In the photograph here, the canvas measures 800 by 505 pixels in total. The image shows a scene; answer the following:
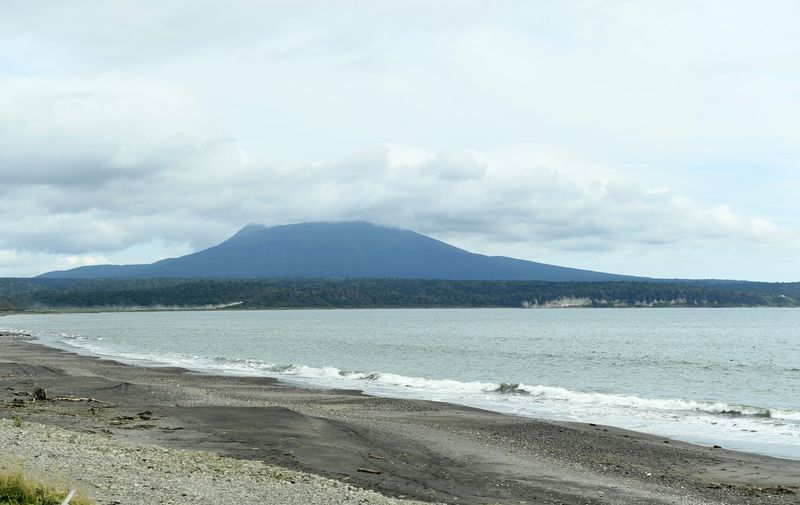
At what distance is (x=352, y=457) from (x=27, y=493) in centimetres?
750

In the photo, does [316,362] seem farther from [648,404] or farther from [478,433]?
[478,433]

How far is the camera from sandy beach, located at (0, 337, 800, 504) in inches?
516

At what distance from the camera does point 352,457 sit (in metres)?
17.0

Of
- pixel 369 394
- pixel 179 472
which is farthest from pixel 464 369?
pixel 179 472

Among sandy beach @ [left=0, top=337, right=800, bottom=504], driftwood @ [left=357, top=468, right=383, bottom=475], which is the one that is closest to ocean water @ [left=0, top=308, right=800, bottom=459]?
sandy beach @ [left=0, top=337, right=800, bottom=504]

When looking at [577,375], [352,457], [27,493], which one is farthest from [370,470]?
[577,375]

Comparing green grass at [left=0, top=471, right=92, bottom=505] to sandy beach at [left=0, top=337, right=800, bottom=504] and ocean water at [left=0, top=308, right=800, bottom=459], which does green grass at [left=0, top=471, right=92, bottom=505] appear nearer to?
sandy beach at [left=0, top=337, right=800, bottom=504]

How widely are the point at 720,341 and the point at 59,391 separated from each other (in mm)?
76833

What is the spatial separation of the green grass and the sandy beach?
68cm

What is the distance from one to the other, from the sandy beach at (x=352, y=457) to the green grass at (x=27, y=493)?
0.68 meters

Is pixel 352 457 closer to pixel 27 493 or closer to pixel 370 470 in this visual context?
pixel 370 470

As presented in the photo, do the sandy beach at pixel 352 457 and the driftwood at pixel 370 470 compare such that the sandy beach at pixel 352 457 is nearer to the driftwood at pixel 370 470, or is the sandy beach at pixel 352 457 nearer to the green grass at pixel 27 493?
the driftwood at pixel 370 470

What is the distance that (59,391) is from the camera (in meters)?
29.3

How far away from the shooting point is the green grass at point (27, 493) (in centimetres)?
1052
